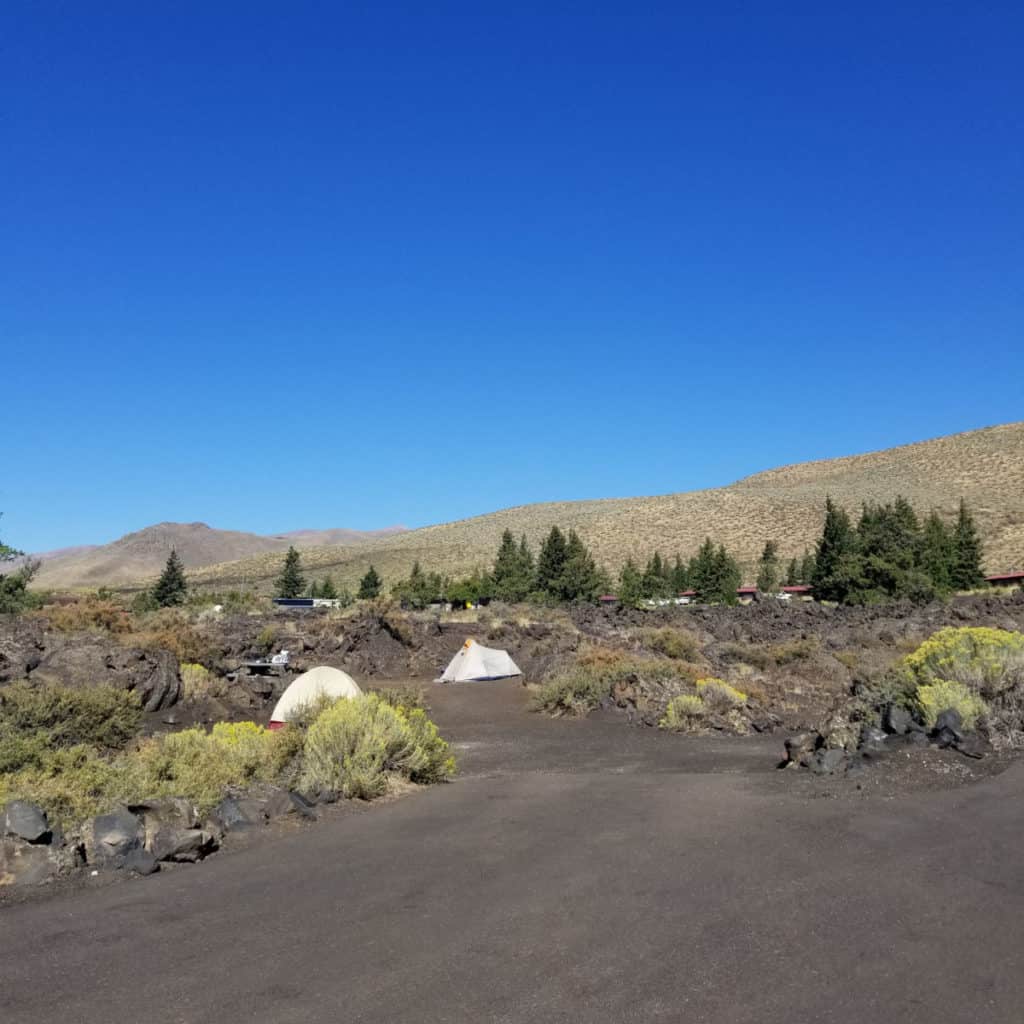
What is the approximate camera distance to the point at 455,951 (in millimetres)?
5234

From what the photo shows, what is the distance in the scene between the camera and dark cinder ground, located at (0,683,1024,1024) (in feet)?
14.8

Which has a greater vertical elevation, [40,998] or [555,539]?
[555,539]

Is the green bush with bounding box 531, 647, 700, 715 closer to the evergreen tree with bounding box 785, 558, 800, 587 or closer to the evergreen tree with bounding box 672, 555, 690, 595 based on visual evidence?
the evergreen tree with bounding box 672, 555, 690, 595

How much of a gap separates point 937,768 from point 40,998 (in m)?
8.55

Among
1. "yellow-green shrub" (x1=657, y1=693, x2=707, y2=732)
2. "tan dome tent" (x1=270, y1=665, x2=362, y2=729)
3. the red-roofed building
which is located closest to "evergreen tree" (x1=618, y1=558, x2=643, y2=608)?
the red-roofed building

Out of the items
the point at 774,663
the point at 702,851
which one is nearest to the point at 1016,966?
the point at 702,851

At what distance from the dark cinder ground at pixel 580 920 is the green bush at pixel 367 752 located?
34.7 inches

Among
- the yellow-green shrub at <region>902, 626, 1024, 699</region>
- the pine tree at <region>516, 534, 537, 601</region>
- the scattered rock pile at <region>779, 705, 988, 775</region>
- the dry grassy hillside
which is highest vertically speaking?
the dry grassy hillside

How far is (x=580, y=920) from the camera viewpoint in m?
5.66

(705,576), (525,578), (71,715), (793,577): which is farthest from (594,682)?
(793,577)

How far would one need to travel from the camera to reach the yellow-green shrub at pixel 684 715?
17328mm

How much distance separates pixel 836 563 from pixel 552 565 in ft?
58.5

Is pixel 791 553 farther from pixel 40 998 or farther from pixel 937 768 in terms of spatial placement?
pixel 40 998

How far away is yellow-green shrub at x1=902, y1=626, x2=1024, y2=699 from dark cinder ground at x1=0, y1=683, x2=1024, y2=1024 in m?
2.69
